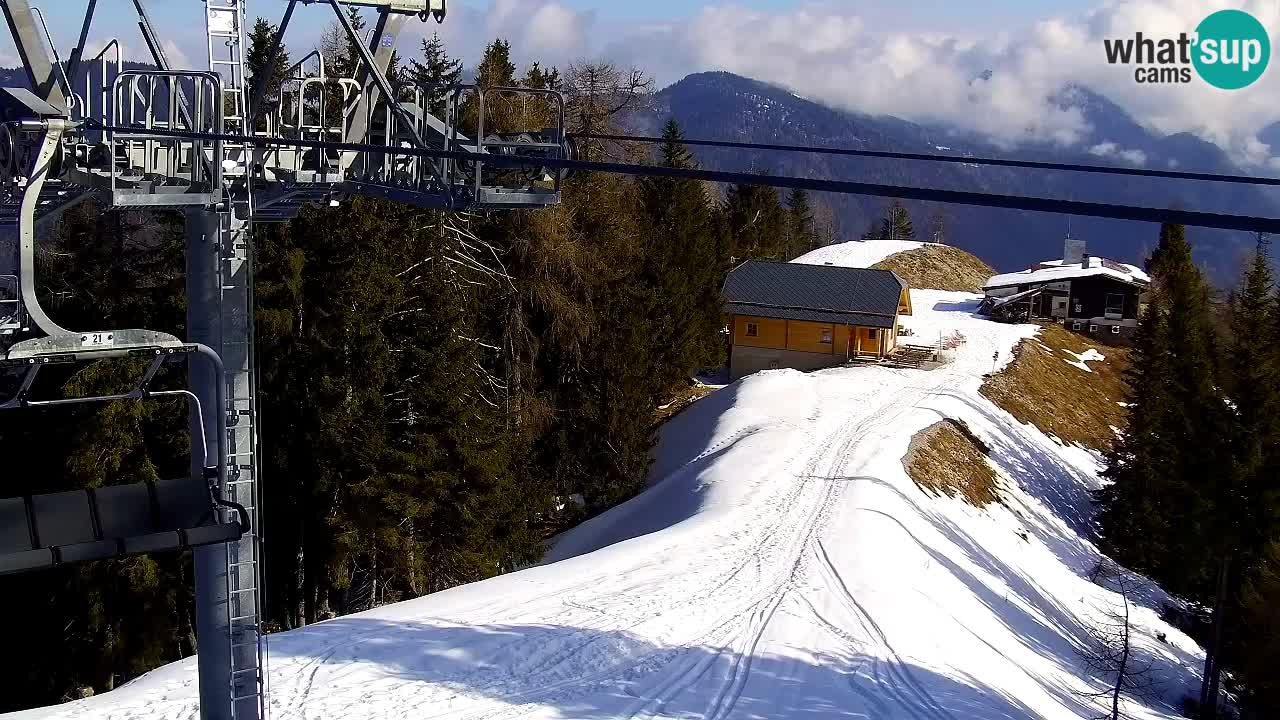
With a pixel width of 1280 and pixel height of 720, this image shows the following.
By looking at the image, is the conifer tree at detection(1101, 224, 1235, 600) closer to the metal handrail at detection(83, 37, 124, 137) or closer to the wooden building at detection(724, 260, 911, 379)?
the wooden building at detection(724, 260, 911, 379)

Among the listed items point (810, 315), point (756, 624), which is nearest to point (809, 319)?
point (810, 315)

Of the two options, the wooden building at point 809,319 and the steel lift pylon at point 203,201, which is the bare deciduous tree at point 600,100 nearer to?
the wooden building at point 809,319

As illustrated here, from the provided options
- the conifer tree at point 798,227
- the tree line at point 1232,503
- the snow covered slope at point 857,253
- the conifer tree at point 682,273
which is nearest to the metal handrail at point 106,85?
the tree line at point 1232,503

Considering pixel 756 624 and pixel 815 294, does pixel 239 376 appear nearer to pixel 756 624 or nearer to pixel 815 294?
pixel 756 624

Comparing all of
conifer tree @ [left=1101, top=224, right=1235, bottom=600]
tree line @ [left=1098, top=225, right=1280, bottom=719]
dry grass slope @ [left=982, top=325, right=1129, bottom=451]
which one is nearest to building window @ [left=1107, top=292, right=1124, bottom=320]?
dry grass slope @ [left=982, top=325, right=1129, bottom=451]

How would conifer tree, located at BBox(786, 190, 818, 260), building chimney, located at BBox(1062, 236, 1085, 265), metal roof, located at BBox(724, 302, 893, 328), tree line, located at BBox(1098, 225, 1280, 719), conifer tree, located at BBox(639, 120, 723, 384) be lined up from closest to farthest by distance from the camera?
tree line, located at BBox(1098, 225, 1280, 719) → conifer tree, located at BBox(639, 120, 723, 384) → metal roof, located at BBox(724, 302, 893, 328) → building chimney, located at BBox(1062, 236, 1085, 265) → conifer tree, located at BBox(786, 190, 818, 260)

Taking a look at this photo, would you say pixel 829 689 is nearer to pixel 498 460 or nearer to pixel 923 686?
pixel 923 686
